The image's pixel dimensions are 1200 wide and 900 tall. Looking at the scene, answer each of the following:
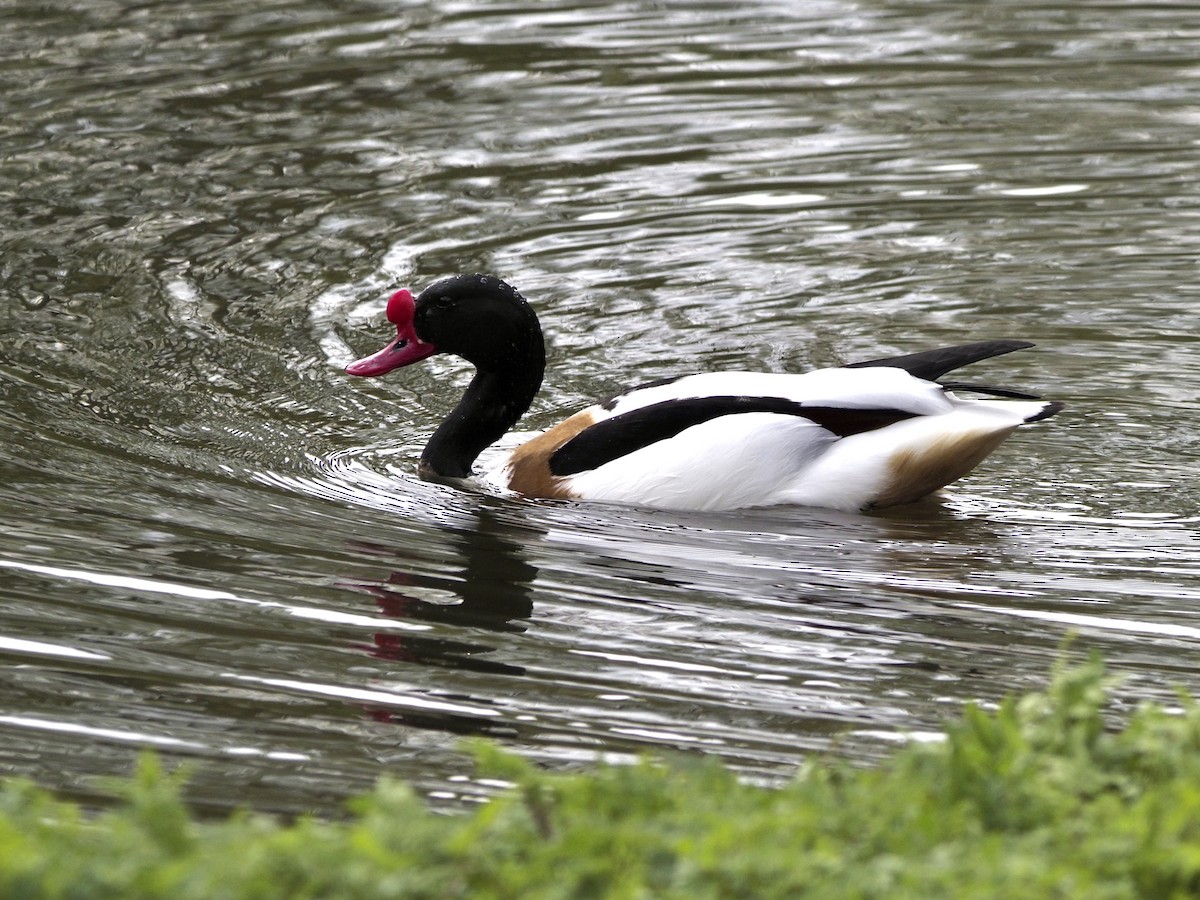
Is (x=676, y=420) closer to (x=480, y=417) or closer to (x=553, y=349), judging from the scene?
(x=480, y=417)

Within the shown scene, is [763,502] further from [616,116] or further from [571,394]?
[616,116]

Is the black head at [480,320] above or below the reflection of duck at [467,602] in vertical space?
above

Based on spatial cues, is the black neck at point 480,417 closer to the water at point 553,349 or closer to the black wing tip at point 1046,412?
the water at point 553,349

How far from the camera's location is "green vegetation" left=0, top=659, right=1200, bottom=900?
3316 millimetres

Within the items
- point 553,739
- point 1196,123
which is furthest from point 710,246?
point 553,739

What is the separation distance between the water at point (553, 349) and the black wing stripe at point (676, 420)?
9.9 inches

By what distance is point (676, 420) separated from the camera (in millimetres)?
7066

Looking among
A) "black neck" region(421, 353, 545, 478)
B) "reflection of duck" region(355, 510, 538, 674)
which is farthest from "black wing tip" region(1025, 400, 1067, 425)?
"black neck" region(421, 353, 545, 478)

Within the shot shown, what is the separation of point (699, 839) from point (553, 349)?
222 inches

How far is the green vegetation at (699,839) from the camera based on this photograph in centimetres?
332

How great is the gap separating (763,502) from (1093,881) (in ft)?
12.5

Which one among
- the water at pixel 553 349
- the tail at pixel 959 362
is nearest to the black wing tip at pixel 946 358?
the tail at pixel 959 362

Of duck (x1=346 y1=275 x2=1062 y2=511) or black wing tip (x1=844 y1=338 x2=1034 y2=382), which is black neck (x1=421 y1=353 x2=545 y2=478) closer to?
duck (x1=346 y1=275 x2=1062 y2=511)

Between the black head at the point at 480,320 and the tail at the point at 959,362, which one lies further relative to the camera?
the black head at the point at 480,320
